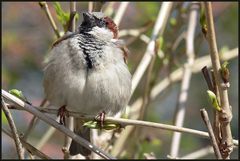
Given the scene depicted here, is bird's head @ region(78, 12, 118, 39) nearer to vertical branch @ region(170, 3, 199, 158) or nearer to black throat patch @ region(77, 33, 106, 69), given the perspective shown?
black throat patch @ region(77, 33, 106, 69)

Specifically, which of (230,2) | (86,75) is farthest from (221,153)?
(230,2)

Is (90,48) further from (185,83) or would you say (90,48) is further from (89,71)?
(185,83)

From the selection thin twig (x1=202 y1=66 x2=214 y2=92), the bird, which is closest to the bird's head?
the bird

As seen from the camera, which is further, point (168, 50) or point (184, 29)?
point (184, 29)

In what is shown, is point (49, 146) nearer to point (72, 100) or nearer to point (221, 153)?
point (72, 100)

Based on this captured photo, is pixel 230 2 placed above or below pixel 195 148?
above
